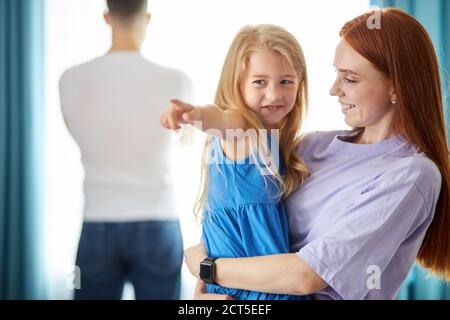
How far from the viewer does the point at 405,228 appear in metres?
0.87

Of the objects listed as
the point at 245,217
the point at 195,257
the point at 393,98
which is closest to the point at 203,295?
the point at 195,257

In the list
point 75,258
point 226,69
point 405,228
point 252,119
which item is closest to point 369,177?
point 405,228

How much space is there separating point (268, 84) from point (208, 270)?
0.36 m

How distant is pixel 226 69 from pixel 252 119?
0.41 feet

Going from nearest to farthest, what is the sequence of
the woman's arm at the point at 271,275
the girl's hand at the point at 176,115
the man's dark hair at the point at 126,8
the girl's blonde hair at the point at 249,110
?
1. the girl's hand at the point at 176,115
2. the woman's arm at the point at 271,275
3. the girl's blonde hair at the point at 249,110
4. the man's dark hair at the point at 126,8

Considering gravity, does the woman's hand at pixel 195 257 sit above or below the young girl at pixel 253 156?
below

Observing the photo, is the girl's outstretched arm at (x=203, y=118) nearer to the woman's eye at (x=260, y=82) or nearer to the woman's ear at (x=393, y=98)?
the woman's eye at (x=260, y=82)

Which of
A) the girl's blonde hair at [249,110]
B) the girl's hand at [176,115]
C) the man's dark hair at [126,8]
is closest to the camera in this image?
the girl's hand at [176,115]

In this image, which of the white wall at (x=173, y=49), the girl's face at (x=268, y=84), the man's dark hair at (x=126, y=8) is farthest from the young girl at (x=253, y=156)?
the man's dark hair at (x=126, y=8)

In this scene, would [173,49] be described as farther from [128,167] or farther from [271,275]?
[271,275]

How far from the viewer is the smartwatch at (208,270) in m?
0.95

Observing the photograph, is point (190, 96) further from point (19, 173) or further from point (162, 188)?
point (19, 173)

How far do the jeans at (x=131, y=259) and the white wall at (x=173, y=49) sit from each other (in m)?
0.04

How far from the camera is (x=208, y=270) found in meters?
0.96
